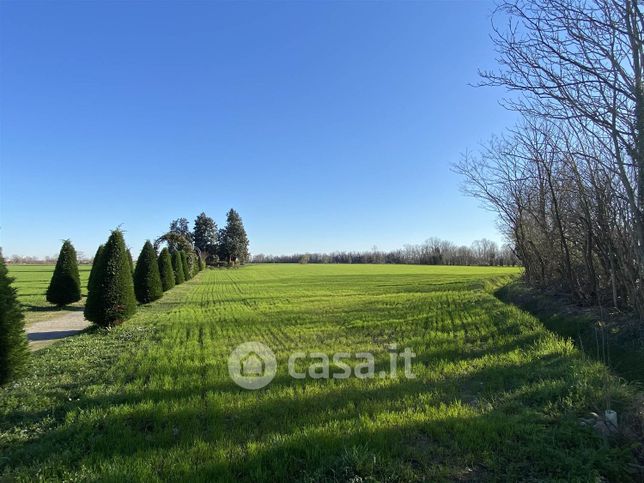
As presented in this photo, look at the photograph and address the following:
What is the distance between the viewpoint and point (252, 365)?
7137mm

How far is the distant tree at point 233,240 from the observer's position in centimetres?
8081

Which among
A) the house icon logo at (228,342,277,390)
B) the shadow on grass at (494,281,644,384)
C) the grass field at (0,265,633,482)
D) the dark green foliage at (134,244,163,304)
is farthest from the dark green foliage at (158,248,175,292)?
the shadow on grass at (494,281,644,384)

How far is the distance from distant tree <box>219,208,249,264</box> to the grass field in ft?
241

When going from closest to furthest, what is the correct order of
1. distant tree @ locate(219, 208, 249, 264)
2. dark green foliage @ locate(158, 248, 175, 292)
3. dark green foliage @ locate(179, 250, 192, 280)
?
dark green foliage @ locate(158, 248, 175, 292), dark green foliage @ locate(179, 250, 192, 280), distant tree @ locate(219, 208, 249, 264)

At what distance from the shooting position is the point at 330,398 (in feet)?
17.0

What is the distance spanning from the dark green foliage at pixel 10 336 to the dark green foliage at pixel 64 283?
13.0 m

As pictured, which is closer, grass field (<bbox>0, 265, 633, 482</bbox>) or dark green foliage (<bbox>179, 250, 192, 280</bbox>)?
grass field (<bbox>0, 265, 633, 482</bbox>)

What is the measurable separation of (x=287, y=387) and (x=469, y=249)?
10059 cm

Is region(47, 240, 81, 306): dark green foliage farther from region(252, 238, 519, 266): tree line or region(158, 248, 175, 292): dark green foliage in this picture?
region(252, 238, 519, 266): tree line

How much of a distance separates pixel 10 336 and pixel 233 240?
76570 mm

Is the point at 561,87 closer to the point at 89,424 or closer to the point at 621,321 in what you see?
the point at 621,321

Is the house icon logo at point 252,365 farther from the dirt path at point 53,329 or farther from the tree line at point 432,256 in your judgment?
the tree line at point 432,256

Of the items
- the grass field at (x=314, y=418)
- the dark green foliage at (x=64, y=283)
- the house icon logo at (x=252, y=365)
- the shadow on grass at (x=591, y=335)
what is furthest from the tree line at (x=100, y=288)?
the shadow on grass at (x=591, y=335)

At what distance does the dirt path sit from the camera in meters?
10.3
